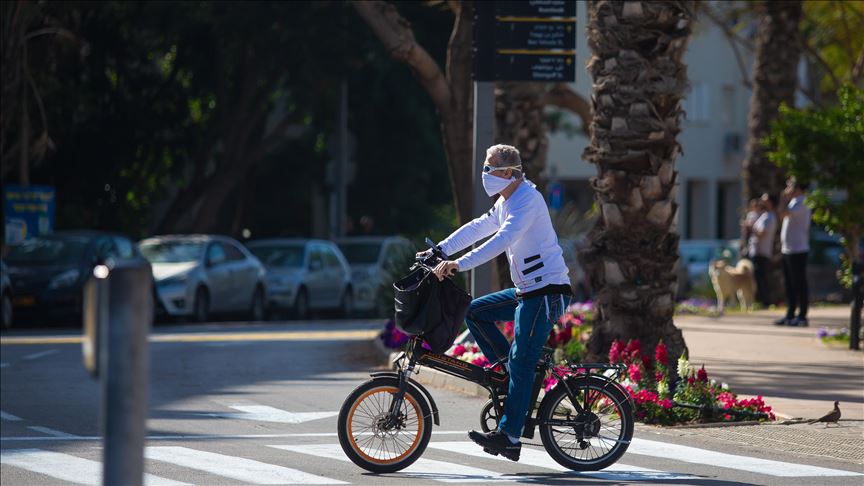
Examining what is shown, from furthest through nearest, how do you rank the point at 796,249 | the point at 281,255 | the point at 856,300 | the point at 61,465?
the point at 281,255
the point at 796,249
the point at 856,300
the point at 61,465

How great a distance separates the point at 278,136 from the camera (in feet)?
116

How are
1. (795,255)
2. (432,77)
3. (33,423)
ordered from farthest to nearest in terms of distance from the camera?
(795,255), (432,77), (33,423)

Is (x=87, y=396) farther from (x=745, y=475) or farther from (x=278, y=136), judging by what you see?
(x=278, y=136)

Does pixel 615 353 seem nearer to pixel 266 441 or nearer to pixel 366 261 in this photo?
pixel 266 441

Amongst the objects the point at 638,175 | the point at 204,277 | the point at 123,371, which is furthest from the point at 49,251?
the point at 123,371

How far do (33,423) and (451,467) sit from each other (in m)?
3.54

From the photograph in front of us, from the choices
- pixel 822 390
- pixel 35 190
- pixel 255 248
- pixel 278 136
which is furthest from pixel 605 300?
pixel 278 136

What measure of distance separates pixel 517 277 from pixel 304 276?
68.2 feet

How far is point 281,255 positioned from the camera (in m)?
30.1

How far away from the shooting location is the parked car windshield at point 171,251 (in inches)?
1040

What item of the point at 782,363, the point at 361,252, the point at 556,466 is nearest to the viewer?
the point at 556,466

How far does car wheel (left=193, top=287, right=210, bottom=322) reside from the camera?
85.0 ft

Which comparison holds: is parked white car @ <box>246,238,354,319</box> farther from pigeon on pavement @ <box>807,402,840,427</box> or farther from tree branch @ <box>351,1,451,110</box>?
pigeon on pavement @ <box>807,402,840,427</box>

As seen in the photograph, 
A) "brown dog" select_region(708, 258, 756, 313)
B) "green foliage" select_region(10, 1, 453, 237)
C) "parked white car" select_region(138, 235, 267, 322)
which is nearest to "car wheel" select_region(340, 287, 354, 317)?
"parked white car" select_region(138, 235, 267, 322)
